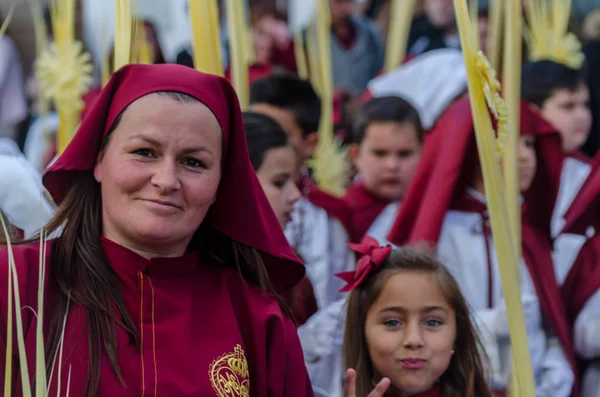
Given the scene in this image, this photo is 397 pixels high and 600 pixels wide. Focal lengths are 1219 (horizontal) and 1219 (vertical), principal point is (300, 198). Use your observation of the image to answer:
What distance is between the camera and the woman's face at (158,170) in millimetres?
A: 2525

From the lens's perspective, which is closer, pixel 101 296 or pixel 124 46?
pixel 101 296

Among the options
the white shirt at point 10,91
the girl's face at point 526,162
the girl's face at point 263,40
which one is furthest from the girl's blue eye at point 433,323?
the white shirt at point 10,91

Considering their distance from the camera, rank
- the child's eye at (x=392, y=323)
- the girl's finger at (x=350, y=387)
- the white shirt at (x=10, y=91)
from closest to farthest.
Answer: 1. the girl's finger at (x=350, y=387)
2. the child's eye at (x=392, y=323)
3. the white shirt at (x=10, y=91)

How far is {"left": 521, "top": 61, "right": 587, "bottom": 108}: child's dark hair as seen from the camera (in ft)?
18.7

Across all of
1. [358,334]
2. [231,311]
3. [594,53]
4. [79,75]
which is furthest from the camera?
[594,53]

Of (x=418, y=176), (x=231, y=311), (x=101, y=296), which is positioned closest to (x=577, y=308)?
(x=418, y=176)

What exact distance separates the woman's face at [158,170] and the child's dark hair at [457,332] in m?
0.87

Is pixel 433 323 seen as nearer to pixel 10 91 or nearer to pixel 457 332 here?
pixel 457 332

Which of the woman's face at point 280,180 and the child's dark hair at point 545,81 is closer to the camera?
the woman's face at point 280,180

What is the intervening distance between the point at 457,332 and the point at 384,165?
5.53ft

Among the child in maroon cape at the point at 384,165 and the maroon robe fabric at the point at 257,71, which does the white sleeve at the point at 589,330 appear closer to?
the child in maroon cape at the point at 384,165

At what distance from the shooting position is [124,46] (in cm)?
297

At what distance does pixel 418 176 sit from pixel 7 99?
4.23 meters

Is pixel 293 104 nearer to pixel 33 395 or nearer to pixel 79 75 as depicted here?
pixel 79 75
